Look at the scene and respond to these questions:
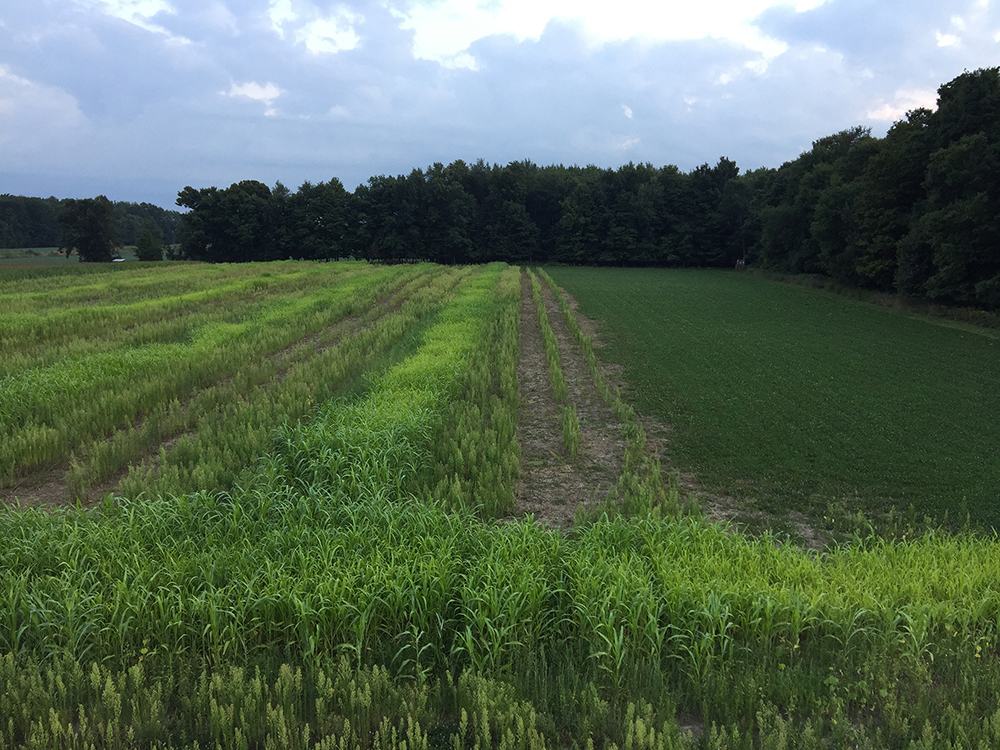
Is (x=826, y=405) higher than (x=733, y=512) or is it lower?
higher

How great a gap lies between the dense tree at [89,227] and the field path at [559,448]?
276ft

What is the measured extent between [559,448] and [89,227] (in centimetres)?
9058

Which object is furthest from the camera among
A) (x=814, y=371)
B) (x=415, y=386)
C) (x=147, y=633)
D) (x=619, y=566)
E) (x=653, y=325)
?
(x=653, y=325)

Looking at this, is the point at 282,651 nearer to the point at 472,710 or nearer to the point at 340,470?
the point at 472,710

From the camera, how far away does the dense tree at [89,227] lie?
248 ft

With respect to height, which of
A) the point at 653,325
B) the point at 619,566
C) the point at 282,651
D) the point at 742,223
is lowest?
the point at 282,651

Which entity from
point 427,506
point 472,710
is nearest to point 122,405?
point 427,506

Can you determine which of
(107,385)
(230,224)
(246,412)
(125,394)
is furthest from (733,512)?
(230,224)

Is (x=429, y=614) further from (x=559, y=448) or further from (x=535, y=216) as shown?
(x=535, y=216)

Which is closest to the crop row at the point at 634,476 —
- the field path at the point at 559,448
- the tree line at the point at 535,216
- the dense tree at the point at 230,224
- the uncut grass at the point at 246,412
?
the field path at the point at 559,448

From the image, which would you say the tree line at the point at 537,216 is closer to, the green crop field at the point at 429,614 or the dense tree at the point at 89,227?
the dense tree at the point at 89,227

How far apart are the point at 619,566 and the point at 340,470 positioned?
3.98 metres

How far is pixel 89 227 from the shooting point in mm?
76562

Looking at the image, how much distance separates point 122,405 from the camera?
9.59 m
